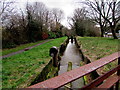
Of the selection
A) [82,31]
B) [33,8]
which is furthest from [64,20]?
[33,8]

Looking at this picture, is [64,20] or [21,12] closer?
[21,12]

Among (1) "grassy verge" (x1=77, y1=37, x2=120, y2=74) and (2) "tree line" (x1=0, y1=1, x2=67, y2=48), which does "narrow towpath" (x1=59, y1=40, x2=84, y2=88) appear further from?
(2) "tree line" (x1=0, y1=1, x2=67, y2=48)

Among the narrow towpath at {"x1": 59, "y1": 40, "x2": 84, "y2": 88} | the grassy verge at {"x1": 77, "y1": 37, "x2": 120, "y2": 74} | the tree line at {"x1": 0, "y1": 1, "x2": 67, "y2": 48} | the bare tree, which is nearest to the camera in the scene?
the grassy verge at {"x1": 77, "y1": 37, "x2": 120, "y2": 74}

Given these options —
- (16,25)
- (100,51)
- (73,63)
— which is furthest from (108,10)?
(16,25)

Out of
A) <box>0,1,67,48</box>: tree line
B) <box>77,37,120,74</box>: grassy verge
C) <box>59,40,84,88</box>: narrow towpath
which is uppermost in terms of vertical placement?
<box>0,1,67,48</box>: tree line

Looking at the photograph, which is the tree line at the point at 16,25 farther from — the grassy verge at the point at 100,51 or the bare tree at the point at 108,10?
the bare tree at the point at 108,10

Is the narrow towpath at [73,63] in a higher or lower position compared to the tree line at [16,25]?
lower

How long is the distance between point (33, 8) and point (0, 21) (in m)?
8.34

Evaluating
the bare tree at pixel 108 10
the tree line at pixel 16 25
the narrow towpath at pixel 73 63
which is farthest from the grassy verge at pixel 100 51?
the tree line at pixel 16 25

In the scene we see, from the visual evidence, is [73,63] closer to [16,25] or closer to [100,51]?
[100,51]

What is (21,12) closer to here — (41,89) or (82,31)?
(41,89)

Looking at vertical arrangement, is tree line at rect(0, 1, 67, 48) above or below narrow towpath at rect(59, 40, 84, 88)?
above

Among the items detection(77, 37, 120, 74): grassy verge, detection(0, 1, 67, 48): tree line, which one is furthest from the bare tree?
detection(0, 1, 67, 48): tree line

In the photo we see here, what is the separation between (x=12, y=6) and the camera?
34.1ft
